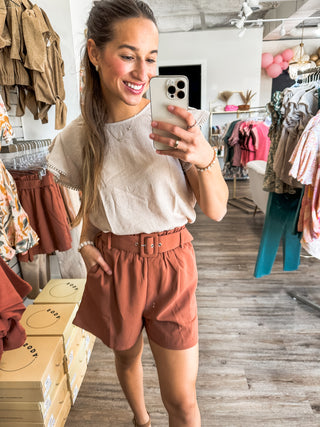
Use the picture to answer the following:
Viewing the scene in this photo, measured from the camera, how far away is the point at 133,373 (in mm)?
1184

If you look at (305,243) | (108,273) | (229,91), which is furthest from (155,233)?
(229,91)

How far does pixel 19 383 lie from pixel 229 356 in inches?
46.6

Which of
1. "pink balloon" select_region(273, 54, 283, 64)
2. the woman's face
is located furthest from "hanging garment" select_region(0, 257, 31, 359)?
"pink balloon" select_region(273, 54, 283, 64)

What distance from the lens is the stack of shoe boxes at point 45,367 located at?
3.89 ft

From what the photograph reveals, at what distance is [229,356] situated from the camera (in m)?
1.84

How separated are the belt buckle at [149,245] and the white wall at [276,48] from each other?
9142 mm

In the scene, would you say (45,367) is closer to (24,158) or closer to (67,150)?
(67,150)

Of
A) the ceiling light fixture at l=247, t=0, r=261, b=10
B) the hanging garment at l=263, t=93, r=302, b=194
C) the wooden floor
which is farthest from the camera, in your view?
the ceiling light fixture at l=247, t=0, r=261, b=10

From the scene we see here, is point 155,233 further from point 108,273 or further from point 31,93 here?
point 31,93

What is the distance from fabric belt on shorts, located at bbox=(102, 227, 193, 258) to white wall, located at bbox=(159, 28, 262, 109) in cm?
699

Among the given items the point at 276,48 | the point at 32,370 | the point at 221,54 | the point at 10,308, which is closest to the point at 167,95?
the point at 10,308

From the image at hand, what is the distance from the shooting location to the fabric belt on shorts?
3.02 ft

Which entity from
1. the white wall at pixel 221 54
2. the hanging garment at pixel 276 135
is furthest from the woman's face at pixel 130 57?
the white wall at pixel 221 54

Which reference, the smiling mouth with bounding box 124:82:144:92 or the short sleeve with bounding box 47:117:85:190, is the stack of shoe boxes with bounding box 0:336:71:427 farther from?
the smiling mouth with bounding box 124:82:144:92
